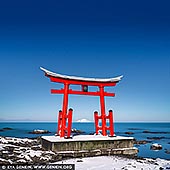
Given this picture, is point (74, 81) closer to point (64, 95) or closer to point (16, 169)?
point (64, 95)

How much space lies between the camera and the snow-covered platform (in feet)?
44.8

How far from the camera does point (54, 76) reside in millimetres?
15102

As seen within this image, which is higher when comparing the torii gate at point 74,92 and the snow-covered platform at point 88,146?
the torii gate at point 74,92

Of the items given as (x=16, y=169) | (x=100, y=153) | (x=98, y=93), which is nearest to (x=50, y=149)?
(x=100, y=153)

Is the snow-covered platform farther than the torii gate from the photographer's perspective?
No

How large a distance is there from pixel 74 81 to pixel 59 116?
2.86 meters

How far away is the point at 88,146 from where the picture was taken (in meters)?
14.6

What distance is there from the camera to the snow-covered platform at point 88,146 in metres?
13.6

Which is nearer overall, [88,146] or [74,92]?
[88,146]

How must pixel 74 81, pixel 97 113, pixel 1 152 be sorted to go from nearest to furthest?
pixel 1 152, pixel 74 81, pixel 97 113

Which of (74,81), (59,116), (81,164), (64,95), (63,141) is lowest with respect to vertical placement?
(81,164)

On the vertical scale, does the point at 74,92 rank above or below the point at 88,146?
above

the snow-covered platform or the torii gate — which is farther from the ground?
the torii gate

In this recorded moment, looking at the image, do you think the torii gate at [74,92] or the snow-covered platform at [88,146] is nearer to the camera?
the snow-covered platform at [88,146]
